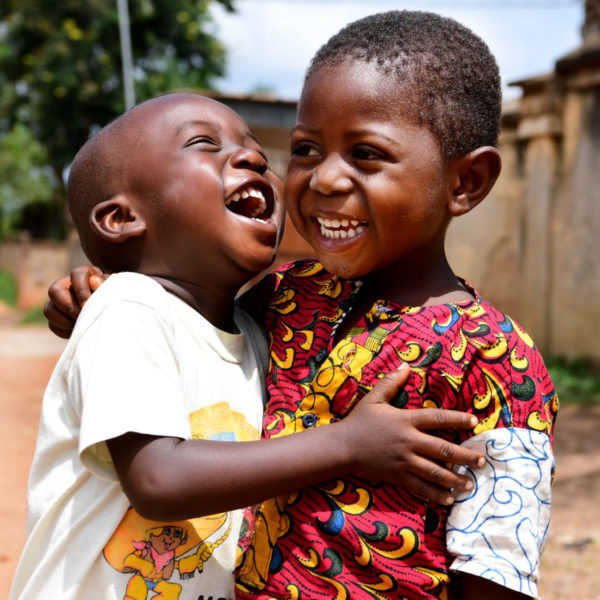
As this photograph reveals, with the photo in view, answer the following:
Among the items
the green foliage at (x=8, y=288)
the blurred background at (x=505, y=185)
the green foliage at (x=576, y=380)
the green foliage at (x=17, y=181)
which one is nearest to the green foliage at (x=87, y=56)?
the blurred background at (x=505, y=185)

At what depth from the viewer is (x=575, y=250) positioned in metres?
7.99

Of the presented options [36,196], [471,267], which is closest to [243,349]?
[471,267]

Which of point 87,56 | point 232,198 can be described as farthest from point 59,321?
point 87,56

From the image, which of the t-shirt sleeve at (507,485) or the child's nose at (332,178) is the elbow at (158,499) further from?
the child's nose at (332,178)

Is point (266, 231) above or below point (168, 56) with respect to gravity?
above

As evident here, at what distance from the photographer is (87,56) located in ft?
55.4

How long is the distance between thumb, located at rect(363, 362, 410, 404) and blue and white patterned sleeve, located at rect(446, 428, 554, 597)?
168 millimetres

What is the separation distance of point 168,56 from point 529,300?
40.0 feet

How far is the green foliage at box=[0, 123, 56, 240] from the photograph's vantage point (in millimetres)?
33031

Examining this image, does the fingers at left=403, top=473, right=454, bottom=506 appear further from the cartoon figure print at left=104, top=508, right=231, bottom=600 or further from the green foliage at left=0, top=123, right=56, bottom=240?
the green foliage at left=0, top=123, right=56, bottom=240

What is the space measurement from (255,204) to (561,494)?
4038 mm

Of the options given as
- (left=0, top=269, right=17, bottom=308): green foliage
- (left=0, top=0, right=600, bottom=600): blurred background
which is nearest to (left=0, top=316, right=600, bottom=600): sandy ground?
(left=0, top=0, right=600, bottom=600): blurred background

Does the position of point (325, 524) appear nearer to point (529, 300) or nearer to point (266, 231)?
point (266, 231)

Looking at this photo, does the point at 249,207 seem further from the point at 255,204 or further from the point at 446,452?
the point at 446,452
